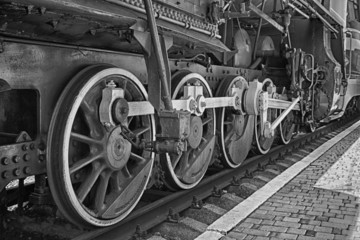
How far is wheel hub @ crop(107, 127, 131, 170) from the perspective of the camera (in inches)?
108

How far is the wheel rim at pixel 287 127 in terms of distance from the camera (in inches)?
267

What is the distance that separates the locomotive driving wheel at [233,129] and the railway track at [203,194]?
0.18 metres

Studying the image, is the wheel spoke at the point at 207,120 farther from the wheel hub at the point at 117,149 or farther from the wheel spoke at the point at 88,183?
the wheel spoke at the point at 88,183

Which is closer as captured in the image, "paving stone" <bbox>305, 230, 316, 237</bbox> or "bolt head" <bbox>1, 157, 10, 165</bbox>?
"bolt head" <bbox>1, 157, 10, 165</bbox>

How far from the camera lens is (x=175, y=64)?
12.8ft

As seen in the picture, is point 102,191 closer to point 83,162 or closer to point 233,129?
point 83,162

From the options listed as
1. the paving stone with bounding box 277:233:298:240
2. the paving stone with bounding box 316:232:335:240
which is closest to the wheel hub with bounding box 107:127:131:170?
the paving stone with bounding box 277:233:298:240

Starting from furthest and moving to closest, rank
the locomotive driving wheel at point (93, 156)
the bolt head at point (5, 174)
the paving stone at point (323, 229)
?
1. the paving stone at point (323, 229)
2. the locomotive driving wheel at point (93, 156)
3. the bolt head at point (5, 174)

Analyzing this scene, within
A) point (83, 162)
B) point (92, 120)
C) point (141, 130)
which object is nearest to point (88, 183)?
point (83, 162)

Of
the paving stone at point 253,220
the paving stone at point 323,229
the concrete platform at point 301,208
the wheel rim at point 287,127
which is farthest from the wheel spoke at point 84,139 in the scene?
the wheel rim at point 287,127

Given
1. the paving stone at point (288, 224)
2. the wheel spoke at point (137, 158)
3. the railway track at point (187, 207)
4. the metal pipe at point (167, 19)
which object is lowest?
the paving stone at point (288, 224)

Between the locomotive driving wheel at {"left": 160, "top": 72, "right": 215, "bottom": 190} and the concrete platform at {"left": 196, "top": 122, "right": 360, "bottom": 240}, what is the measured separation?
54 cm

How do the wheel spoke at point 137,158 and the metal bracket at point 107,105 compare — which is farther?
the wheel spoke at point 137,158

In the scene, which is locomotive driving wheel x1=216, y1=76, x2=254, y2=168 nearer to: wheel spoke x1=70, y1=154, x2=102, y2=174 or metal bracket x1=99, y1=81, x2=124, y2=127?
metal bracket x1=99, y1=81, x2=124, y2=127
